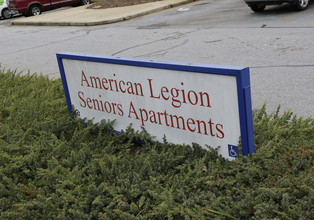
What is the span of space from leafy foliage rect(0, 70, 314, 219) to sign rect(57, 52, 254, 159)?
0.42ft

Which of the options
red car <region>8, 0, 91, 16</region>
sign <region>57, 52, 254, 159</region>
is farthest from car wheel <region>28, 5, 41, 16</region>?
sign <region>57, 52, 254, 159</region>

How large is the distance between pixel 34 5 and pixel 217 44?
16641 mm

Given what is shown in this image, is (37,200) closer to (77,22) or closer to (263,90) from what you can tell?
(263,90)

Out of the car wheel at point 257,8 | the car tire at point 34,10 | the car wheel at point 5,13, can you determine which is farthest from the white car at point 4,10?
the car wheel at point 257,8

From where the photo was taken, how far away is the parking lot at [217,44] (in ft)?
18.9

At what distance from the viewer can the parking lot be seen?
5770mm

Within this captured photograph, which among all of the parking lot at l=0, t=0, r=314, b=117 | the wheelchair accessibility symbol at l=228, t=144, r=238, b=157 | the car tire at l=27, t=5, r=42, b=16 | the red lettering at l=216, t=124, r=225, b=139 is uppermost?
the car tire at l=27, t=5, r=42, b=16

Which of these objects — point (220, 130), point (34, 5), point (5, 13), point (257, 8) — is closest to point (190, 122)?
point (220, 130)

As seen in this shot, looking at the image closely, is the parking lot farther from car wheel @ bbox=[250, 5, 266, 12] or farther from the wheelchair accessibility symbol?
the wheelchair accessibility symbol

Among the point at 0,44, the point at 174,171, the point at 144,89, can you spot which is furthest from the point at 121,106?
the point at 0,44

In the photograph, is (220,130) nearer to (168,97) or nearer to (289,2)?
(168,97)

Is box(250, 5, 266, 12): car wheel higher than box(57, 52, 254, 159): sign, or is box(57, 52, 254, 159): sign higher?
box(57, 52, 254, 159): sign

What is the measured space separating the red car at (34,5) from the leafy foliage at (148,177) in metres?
19.7

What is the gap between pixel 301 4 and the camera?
1121cm
